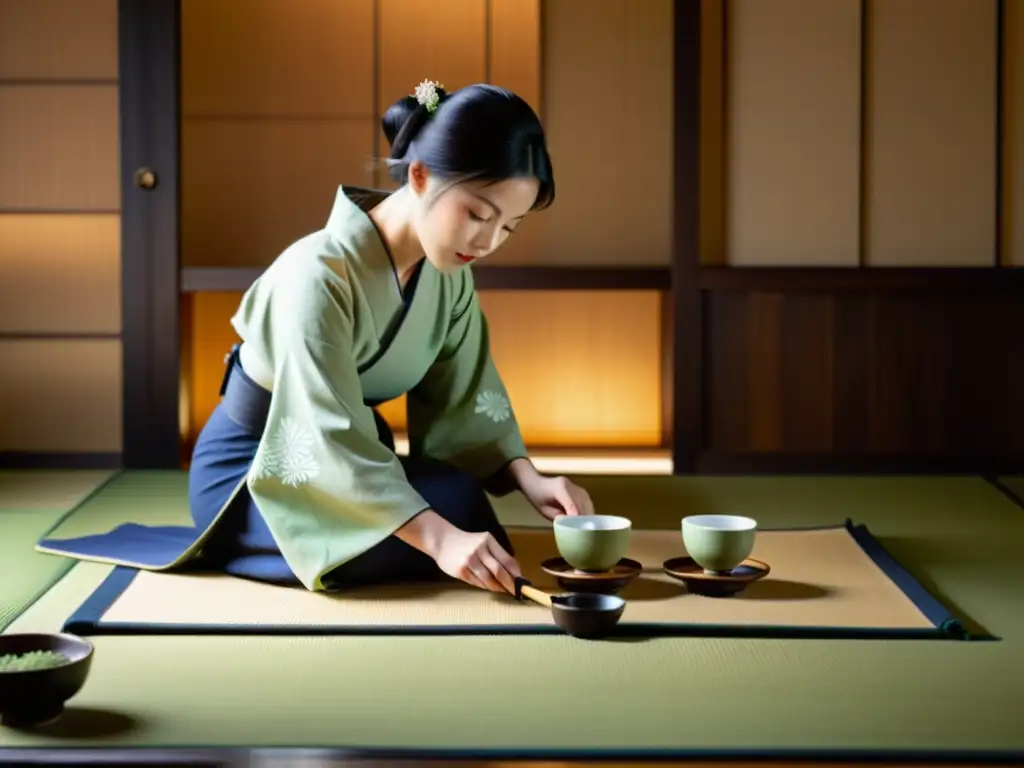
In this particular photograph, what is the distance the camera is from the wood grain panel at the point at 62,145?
14.7 ft

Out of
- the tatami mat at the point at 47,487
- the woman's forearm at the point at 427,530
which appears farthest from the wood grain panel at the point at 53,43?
the woman's forearm at the point at 427,530

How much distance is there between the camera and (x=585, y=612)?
86.9 inches

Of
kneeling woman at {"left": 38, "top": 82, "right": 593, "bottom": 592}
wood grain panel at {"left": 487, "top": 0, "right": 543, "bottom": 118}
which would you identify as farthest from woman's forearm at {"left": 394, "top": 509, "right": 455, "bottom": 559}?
wood grain panel at {"left": 487, "top": 0, "right": 543, "bottom": 118}

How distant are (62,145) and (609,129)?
1.82 metres

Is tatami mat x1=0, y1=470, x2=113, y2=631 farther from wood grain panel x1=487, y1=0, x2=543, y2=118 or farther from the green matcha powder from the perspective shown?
wood grain panel x1=487, y1=0, x2=543, y2=118

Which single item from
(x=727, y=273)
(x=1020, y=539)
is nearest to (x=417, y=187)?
(x=1020, y=539)

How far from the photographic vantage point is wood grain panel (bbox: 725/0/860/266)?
4.40m

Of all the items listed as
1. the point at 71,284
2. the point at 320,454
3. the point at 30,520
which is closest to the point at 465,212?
the point at 320,454

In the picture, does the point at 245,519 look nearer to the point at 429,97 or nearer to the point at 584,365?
the point at 429,97

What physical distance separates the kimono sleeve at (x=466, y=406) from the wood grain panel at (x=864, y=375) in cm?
160

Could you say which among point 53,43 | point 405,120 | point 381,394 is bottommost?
point 381,394

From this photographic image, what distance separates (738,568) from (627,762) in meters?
0.98

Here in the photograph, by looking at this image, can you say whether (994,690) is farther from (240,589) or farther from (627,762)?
(240,589)

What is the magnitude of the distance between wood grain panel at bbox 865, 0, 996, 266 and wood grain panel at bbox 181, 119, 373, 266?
191 centimetres
